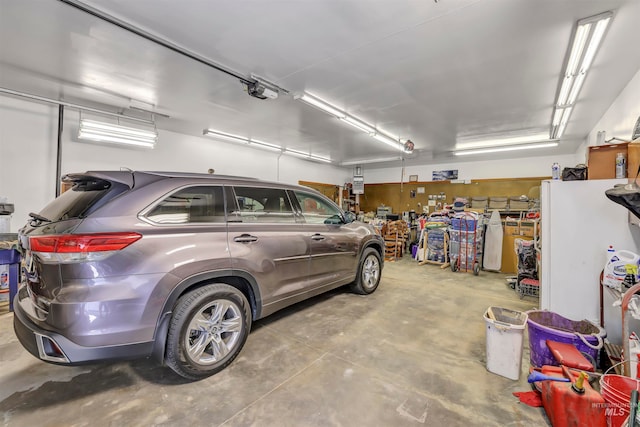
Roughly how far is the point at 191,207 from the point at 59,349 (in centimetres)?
116

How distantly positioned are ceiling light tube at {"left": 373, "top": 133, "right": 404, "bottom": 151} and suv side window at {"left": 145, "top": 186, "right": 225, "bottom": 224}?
180 inches

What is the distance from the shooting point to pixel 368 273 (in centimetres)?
416

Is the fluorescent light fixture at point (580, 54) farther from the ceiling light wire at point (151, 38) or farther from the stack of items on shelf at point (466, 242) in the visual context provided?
the ceiling light wire at point (151, 38)

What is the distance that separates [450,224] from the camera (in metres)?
6.40

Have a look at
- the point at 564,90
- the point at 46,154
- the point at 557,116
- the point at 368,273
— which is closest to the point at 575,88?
the point at 564,90

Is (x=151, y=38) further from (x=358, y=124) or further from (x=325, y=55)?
(x=358, y=124)

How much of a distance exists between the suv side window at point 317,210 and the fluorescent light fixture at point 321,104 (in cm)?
170

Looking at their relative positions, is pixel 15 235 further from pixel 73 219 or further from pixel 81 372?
pixel 73 219

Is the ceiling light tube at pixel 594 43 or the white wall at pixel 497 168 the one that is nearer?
the ceiling light tube at pixel 594 43

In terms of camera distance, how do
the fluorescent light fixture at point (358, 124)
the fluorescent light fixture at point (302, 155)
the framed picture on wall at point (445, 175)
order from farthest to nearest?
the framed picture on wall at point (445, 175) < the fluorescent light fixture at point (302, 155) < the fluorescent light fixture at point (358, 124)

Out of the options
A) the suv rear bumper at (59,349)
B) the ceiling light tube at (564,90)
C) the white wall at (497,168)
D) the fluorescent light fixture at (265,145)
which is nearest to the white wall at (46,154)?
the fluorescent light fixture at (265,145)

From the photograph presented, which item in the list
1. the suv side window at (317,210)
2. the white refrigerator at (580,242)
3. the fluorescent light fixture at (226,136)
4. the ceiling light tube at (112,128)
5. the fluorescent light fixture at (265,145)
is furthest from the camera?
the fluorescent light fixture at (265,145)

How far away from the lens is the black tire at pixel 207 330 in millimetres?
1938

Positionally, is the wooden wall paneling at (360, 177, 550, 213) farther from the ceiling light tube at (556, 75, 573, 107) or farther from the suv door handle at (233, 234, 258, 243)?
the suv door handle at (233, 234, 258, 243)
